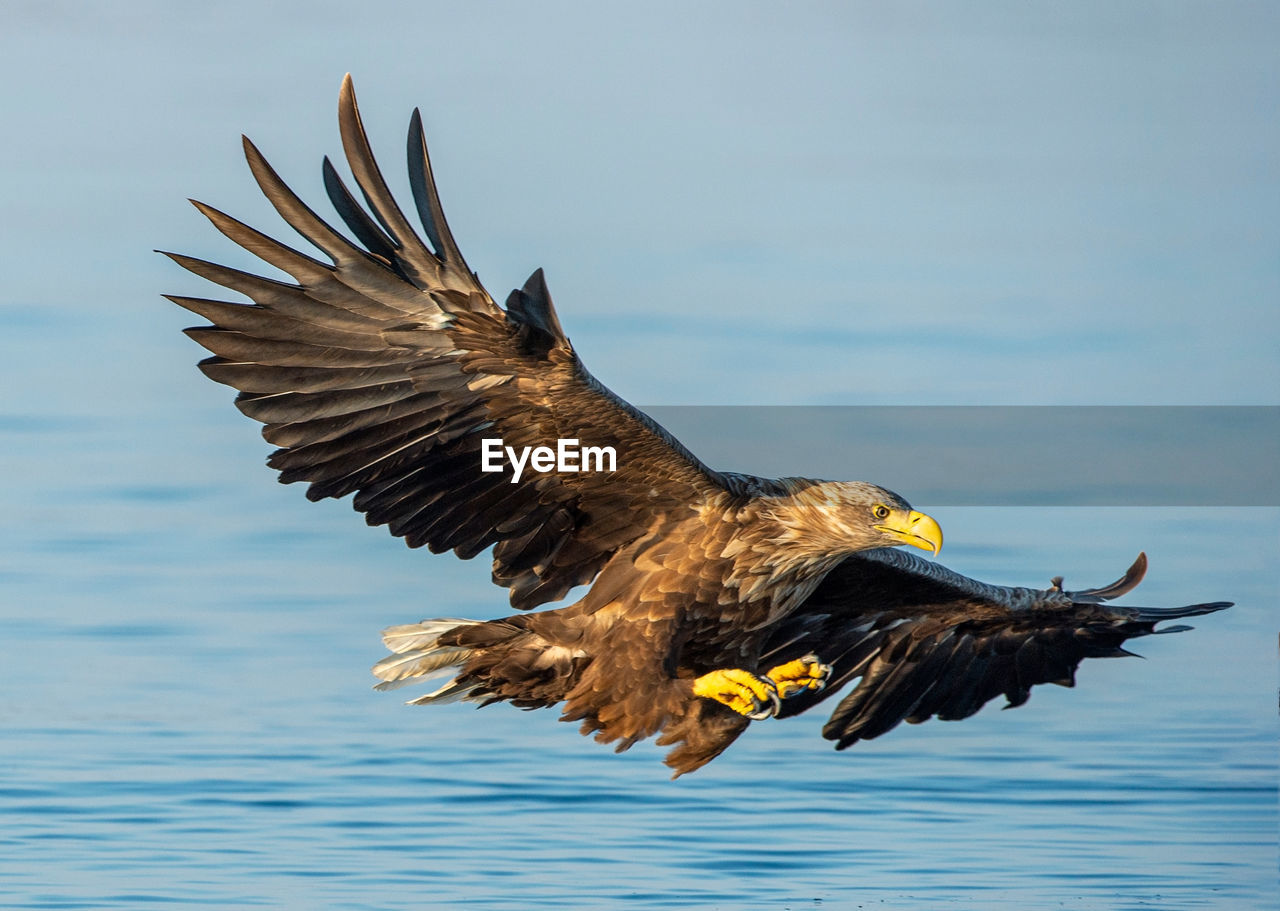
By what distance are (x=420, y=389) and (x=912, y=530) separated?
1631mm

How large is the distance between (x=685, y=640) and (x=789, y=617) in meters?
1.11

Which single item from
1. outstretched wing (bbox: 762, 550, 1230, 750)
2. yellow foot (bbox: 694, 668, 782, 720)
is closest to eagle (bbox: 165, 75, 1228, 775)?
yellow foot (bbox: 694, 668, 782, 720)

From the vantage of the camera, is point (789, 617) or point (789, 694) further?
point (789, 617)

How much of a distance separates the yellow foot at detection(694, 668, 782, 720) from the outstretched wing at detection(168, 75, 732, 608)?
0.53 metres

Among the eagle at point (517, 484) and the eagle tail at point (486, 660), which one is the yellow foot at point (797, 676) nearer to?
the eagle at point (517, 484)

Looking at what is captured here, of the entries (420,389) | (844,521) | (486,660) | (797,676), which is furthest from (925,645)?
(420,389)

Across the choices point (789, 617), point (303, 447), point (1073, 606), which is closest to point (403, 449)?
point (303, 447)

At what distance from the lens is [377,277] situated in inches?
262

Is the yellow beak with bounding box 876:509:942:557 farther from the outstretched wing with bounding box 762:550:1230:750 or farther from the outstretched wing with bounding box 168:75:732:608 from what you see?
the outstretched wing with bounding box 762:550:1230:750

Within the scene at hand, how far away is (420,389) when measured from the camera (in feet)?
22.3

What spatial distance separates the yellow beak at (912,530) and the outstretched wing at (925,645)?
2.57 ft

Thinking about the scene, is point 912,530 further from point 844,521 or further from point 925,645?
point 925,645

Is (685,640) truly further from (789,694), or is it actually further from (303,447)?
(303,447)

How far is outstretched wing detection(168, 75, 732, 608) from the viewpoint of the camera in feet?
21.4
